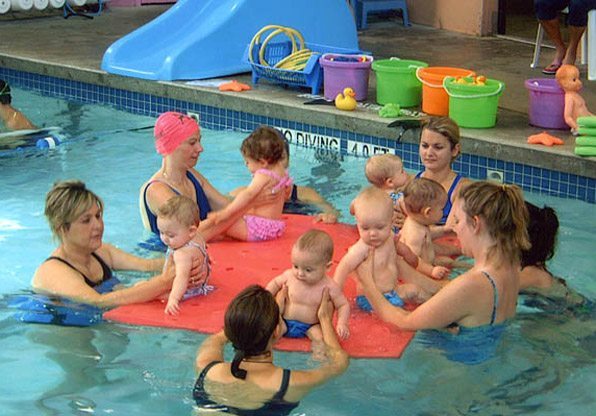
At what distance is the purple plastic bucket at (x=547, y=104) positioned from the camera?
296 inches

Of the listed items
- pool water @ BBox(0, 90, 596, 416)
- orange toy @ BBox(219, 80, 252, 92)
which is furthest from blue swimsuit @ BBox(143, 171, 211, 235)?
orange toy @ BBox(219, 80, 252, 92)

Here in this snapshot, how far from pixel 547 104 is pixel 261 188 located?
8.57ft

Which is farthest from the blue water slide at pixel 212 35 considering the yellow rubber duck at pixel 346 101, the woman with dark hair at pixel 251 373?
the woman with dark hair at pixel 251 373

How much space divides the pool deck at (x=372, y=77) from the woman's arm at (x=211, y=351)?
336cm

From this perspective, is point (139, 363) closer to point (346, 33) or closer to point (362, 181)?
point (362, 181)

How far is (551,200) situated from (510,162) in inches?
15.6

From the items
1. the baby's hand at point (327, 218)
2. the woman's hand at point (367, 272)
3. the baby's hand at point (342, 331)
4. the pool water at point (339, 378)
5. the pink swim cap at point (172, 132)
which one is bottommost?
the pool water at point (339, 378)

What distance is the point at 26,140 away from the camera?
27.6 feet

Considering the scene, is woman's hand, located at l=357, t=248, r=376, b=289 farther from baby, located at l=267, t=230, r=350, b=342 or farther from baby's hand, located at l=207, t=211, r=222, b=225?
baby's hand, located at l=207, t=211, r=222, b=225

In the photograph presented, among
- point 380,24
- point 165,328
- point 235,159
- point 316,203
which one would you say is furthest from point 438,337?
point 380,24

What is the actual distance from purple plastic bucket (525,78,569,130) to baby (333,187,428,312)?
9.99 ft

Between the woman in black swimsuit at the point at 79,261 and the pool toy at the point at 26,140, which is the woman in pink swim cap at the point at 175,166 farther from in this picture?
the pool toy at the point at 26,140

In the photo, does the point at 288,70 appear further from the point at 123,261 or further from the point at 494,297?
the point at 494,297

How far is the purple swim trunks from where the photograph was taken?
5.97 metres
